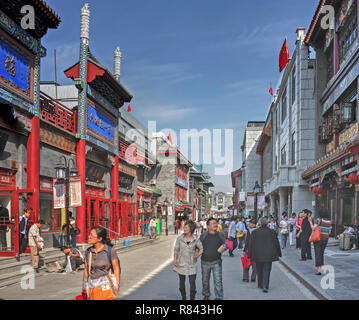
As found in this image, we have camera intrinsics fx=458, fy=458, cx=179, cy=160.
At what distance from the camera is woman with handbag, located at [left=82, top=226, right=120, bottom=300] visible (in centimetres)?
571

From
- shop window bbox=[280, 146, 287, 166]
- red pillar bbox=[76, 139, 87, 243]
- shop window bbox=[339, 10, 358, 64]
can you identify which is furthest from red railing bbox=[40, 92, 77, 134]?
shop window bbox=[280, 146, 287, 166]

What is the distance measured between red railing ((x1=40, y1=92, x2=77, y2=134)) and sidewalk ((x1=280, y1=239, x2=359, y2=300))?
10831mm

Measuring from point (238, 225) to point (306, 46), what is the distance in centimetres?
1622

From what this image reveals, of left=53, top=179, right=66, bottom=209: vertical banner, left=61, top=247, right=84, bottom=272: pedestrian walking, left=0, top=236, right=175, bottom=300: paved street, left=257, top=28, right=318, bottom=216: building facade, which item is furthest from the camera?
left=257, top=28, right=318, bottom=216: building facade

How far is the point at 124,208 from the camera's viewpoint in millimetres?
30500

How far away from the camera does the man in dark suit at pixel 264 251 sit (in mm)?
10250

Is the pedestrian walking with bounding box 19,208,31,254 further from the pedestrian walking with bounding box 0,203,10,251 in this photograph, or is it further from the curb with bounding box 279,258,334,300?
the curb with bounding box 279,258,334,300

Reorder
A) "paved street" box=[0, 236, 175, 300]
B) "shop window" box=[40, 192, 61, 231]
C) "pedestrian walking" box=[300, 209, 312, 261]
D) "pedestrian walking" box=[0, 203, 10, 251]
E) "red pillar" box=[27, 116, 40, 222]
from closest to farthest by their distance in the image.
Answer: "paved street" box=[0, 236, 175, 300]
"pedestrian walking" box=[0, 203, 10, 251]
"pedestrian walking" box=[300, 209, 312, 261]
"red pillar" box=[27, 116, 40, 222]
"shop window" box=[40, 192, 61, 231]

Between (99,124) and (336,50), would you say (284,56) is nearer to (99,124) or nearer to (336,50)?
(336,50)

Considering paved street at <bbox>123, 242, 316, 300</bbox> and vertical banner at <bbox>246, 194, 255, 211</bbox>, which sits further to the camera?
vertical banner at <bbox>246, 194, 255, 211</bbox>

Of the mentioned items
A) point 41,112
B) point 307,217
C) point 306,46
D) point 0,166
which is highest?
point 306,46

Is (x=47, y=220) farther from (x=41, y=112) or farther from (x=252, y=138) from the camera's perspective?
(x=252, y=138)

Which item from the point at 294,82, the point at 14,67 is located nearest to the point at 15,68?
the point at 14,67
